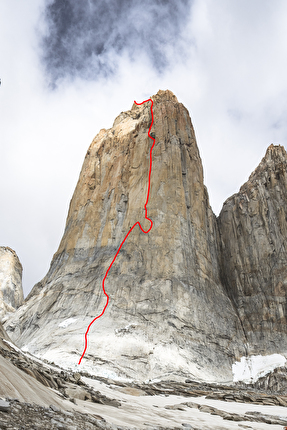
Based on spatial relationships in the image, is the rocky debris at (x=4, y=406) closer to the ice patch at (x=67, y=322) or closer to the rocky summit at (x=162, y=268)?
the rocky summit at (x=162, y=268)

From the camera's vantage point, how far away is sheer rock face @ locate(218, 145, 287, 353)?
29266 millimetres

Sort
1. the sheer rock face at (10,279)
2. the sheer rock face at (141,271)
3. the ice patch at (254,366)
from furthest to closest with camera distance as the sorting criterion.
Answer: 1. the sheer rock face at (10,279)
2. the ice patch at (254,366)
3. the sheer rock face at (141,271)

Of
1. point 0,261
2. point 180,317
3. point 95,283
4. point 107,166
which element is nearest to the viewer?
point 180,317

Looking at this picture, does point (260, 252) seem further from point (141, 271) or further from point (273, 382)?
point (273, 382)

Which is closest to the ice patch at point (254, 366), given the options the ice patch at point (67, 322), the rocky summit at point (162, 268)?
the rocky summit at point (162, 268)

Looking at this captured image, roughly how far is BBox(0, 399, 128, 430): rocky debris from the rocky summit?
15.6 metres

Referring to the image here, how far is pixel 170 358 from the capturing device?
22125mm

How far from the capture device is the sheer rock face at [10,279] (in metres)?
48.9

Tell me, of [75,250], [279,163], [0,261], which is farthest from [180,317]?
[0,261]

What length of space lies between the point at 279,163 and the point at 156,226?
16794 millimetres

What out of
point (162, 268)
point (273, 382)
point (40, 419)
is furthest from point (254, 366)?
point (40, 419)

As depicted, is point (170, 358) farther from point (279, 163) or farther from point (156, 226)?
point (279, 163)

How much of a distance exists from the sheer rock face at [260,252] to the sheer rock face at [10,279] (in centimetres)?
2771

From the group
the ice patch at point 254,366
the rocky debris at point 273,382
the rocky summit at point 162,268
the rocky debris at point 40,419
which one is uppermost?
the rocky summit at point 162,268
